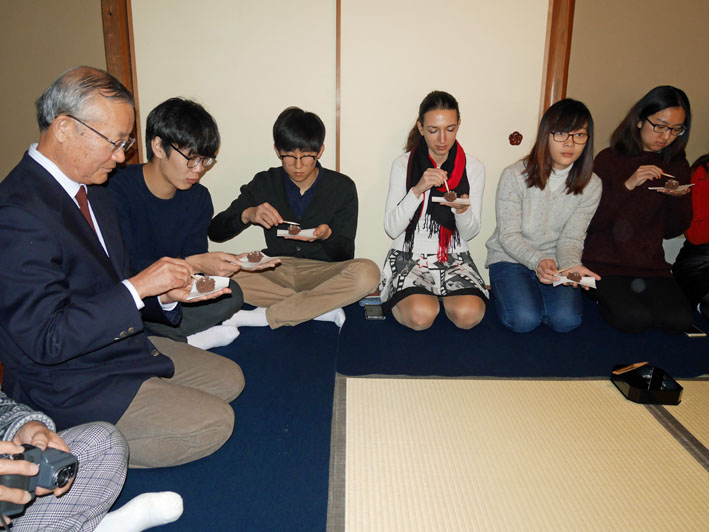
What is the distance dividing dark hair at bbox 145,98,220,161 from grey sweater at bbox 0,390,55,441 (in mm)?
1200

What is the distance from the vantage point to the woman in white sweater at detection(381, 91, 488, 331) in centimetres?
269

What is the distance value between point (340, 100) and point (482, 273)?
5.11ft

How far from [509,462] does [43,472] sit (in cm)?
141

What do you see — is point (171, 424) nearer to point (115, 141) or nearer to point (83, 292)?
point (83, 292)

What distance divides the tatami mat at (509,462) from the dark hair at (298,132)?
1.24 metres

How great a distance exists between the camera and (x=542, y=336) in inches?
107

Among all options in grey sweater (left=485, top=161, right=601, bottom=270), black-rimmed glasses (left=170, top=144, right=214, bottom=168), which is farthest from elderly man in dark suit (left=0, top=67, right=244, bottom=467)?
grey sweater (left=485, top=161, right=601, bottom=270)

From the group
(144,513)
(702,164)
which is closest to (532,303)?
(702,164)

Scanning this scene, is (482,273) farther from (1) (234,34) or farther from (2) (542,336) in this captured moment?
(1) (234,34)

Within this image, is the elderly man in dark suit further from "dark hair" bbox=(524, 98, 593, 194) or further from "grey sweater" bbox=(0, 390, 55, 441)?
"dark hair" bbox=(524, 98, 593, 194)

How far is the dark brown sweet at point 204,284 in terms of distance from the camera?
1.86 meters

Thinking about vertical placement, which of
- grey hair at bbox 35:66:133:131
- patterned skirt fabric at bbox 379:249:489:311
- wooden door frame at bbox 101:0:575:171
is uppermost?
wooden door frame at bbox 101:0:575:171

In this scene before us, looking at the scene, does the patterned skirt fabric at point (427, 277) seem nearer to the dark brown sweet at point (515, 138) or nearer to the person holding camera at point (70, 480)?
the dark brown sweet at point (515, 138)

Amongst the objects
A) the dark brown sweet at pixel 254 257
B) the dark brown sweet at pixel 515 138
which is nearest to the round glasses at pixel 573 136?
the dark brown sweet at pixel 515 138
